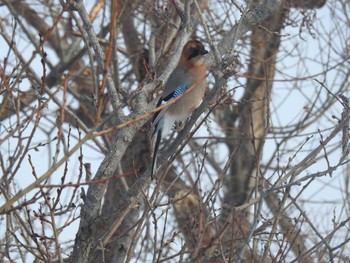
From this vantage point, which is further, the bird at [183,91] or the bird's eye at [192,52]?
the bird's eye at [192,52]

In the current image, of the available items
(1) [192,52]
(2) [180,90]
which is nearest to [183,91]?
(2) [180,90]

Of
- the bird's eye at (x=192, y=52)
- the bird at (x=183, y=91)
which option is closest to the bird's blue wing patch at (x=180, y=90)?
the bird at (x=183, y=91)

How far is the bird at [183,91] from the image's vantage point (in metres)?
6.39

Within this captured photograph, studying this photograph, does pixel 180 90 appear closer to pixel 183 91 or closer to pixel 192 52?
pixel 183 91

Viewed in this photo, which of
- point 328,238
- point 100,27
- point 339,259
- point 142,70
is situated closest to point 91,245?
point 328,238

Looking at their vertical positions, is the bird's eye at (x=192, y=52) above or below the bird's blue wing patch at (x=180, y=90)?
above

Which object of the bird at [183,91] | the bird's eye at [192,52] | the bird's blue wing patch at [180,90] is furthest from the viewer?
the bird's eye at [192,52]

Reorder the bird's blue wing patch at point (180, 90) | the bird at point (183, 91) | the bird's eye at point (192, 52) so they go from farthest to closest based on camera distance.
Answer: the bird's eye at point (192, 52) → the bird's blue wing patch at point (180, 90) → the bird at point (183, 91)

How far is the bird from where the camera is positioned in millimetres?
6391

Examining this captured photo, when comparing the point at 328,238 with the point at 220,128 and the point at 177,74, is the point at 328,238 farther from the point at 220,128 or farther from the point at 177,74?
the point at 220,128

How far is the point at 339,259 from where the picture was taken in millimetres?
5410

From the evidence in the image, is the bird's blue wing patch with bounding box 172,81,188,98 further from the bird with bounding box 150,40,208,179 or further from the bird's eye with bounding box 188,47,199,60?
the bird's eye with bounding box 188,47,199,60

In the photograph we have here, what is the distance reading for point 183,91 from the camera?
654cm

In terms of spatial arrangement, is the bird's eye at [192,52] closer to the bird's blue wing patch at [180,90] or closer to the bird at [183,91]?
the bird at [183,91]
